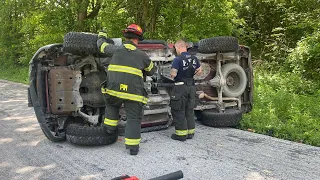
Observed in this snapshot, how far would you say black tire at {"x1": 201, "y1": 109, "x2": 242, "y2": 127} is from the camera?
521 centimetres

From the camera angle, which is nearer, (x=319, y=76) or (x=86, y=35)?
(x=86, y=35)

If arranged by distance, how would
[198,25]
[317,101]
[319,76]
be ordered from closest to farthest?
[317,101] → [319,76] → [198,25]

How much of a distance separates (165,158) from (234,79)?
8.87 ft

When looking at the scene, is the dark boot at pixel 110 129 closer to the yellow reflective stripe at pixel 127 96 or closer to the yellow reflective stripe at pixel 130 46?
the yellow reflective stripe at pixel 127 96

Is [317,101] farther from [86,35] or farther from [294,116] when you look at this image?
[86,35]

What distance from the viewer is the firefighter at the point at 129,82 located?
3.88 m

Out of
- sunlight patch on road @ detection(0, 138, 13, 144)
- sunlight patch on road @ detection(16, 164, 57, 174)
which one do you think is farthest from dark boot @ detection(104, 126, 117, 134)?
sunlight patch on road @ detection(0, 138, 13, 144)

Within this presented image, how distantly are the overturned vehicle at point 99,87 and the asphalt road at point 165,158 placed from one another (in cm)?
28

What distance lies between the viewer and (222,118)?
521 cm

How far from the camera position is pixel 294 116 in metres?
5.67

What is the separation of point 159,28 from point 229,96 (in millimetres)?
6606

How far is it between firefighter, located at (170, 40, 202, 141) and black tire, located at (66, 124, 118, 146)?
3.51 feet

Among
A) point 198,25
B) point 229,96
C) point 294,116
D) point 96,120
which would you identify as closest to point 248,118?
point 229,96

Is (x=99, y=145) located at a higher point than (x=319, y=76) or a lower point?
lower
